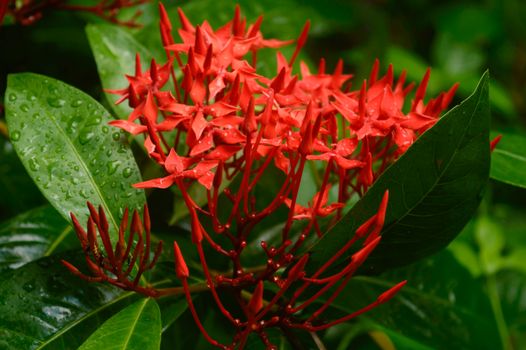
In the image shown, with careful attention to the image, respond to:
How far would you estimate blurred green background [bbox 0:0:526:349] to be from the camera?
113cm

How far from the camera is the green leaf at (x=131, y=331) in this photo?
0.57 meters

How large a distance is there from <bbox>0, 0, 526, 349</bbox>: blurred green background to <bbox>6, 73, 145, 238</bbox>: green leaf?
31 centimetres

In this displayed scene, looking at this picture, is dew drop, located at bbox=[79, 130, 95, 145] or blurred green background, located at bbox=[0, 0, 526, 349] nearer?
dew drop, located at bbox=[79, 130, 95, 145]

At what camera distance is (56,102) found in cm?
74

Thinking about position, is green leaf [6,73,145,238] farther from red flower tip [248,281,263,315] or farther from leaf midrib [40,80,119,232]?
red flower tip [248,281,263,315]

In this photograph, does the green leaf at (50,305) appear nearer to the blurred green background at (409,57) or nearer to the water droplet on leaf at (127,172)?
the water droplet on leaf at (127,172)

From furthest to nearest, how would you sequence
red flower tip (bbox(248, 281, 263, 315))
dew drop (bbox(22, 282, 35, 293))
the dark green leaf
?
1. the dark green leaf
2. dew drop (bbox(22, 282, 35, 293))
3. red flower tip (bbox(248, 281, 263, 315))

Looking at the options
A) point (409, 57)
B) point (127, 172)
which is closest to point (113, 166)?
point (127, 172)

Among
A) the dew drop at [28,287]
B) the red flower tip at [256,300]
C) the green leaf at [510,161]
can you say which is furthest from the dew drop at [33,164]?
the green leaf at [510,161]

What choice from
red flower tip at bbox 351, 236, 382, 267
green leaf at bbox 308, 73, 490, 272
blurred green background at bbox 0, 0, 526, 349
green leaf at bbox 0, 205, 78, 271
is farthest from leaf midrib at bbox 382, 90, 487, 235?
green leaf at bbox 0, 205, 78, 271

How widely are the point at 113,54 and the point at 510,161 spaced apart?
55cm

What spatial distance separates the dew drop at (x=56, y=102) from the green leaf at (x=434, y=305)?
41 cm

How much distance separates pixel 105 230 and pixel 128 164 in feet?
0.48

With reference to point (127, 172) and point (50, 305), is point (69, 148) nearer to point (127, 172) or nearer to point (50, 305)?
point (127, 172)
